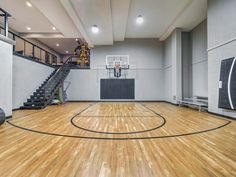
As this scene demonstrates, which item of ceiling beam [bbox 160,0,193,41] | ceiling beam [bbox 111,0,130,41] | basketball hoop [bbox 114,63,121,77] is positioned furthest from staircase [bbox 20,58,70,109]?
ceiling beam [bbox 160,0,193,41]

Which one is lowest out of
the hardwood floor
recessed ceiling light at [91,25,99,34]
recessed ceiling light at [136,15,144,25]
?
the hardwood floor

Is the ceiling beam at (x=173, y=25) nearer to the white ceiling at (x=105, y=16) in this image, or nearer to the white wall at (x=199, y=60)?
the white ceiling at (x=105, y=16)

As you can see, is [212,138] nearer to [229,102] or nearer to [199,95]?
[229,102]

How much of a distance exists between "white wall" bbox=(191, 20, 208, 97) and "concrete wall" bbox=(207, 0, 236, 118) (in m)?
2.02

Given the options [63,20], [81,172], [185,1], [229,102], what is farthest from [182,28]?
[81,172]

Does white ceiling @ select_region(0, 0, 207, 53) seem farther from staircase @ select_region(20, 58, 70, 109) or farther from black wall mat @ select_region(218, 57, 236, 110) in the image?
black wall mat @ select_region(218, 57, 236, 110)

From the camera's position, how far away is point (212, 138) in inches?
130

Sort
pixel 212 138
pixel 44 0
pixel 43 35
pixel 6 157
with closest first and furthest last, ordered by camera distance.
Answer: pixel 6 157
pixel 212 138
pixel 44 0
pixel 43 35

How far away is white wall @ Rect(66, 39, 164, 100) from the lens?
12273 mm

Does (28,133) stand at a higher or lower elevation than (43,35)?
lower

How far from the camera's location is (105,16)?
7430 mm

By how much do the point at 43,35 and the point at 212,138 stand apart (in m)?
11.8

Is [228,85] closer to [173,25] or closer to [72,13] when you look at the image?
[173,25]

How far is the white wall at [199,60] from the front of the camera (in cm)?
809
